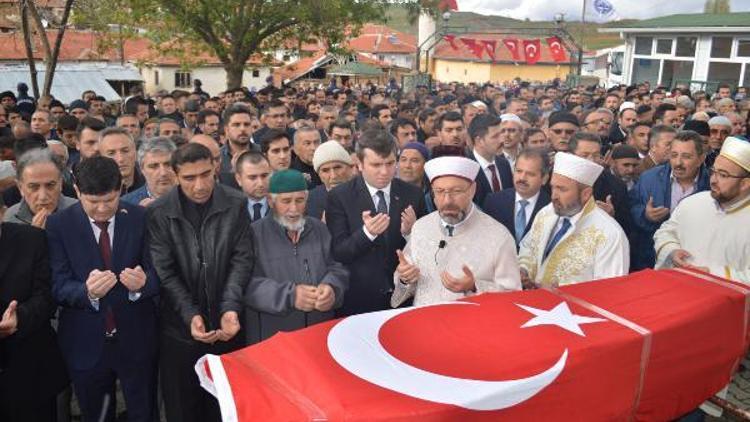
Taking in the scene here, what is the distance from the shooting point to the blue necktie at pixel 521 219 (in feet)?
16.9

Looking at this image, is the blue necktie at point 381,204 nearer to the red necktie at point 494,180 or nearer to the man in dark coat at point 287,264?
the man in dark coat at point 287,264

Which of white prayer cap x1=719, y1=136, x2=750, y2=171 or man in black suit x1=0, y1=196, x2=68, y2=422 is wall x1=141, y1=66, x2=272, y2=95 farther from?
white prayer cap x1=719, y1=136, x2=750, y2=171

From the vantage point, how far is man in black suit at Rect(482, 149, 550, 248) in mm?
5062

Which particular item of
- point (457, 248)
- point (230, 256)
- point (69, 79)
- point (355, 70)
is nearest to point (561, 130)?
point (457, 248)

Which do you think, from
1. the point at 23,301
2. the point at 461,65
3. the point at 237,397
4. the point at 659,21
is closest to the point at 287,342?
the point at 237,397

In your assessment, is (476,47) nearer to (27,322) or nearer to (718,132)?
(718,132)

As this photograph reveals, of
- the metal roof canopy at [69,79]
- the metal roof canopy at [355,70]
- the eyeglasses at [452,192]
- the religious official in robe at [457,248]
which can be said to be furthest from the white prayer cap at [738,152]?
the metal roof canopy at [355,70]

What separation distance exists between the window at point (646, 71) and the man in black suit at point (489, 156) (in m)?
26.4

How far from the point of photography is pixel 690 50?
27.6m

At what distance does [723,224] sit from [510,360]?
2.43 metres

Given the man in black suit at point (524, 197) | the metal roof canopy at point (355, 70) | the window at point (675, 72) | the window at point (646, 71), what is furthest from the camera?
the metal roof canopy at point (355, 70)

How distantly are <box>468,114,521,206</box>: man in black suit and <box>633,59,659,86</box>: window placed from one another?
26437 mm

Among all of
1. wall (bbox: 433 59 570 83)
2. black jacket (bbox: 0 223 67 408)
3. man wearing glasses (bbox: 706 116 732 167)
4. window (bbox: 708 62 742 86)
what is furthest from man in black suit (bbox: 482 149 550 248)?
wall (bbox: 433 59 570 83)

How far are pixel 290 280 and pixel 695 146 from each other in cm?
393
